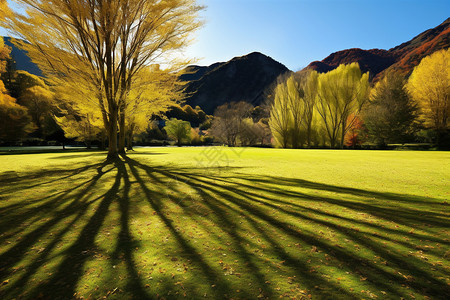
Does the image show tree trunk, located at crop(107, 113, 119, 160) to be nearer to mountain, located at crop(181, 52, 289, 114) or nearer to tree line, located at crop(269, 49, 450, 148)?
tree line, located at crop(269, 49, 450, 148)

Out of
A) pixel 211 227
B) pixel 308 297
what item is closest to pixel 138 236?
pixel 211 227

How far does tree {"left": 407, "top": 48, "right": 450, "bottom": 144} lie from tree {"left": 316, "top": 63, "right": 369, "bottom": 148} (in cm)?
674

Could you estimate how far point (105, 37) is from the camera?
409 inches

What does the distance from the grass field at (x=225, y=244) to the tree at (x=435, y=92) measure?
32314 mm

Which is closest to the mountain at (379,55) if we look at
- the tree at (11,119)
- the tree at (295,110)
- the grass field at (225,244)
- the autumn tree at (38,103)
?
the tree at (295,110)

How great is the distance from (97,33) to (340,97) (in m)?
34.8

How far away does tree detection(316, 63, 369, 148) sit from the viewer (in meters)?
32.3

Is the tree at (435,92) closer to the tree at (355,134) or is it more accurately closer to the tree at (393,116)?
the tree at (393,116)

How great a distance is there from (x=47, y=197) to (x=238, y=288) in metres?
5.61

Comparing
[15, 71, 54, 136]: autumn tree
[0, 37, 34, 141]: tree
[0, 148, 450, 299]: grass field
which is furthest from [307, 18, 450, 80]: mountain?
[0, 148, 450, 299]: grass field

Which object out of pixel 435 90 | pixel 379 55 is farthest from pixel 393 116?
pixel 379 55

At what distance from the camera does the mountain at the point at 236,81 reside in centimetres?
16000

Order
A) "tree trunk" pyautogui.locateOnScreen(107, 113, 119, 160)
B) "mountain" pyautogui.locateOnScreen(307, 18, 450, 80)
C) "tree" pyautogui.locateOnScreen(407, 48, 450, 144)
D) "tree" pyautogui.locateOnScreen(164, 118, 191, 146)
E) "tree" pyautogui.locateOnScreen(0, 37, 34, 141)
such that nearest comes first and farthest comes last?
"tree trunk" pyautogui.locateOnScreen(107, 113, 119, 160), "tree" pyautogui.locateOnScreen(0, 37, 34, 141), "tree" pyautogui.locateOnScreen(407, 48, 450, 144), "tree" pyautogui.locateOnScreen(164, 118, 191, 146), "mountain" pyautogui.locateOnScreen(307, 18, 450, 80)

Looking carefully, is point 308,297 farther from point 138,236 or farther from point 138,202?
point 138,202
